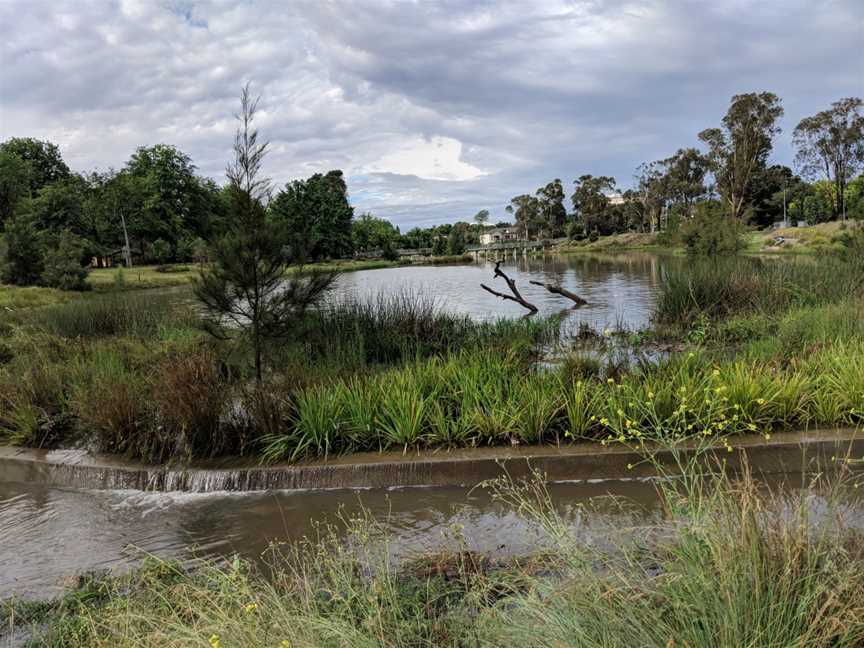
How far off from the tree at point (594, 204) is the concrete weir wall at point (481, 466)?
4134 inches

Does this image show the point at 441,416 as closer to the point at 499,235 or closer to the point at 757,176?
the point at 757,176

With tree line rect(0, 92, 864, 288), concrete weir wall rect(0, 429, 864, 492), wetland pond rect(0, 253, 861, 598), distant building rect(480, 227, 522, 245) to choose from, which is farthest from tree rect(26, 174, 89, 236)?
distant building rect(480, 227, 522, 245)

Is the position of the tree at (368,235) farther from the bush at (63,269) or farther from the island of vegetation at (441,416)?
the island of vegetation at (441,416)

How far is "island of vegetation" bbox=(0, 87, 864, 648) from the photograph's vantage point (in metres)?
1.88

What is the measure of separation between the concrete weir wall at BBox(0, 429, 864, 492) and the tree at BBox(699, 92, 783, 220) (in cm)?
5610

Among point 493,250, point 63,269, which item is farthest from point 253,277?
point 493,250

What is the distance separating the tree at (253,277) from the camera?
669cm

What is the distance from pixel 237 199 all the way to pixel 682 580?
624cm

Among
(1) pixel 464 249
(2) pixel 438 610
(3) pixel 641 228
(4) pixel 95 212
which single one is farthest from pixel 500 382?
(1) pixel 464 249

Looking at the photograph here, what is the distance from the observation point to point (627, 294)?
21.5m

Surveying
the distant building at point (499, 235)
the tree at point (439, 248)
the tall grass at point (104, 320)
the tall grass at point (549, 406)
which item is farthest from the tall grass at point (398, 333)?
the distant building at point (499, 235)

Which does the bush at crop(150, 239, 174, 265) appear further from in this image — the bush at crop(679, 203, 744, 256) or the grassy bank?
the grassy bank

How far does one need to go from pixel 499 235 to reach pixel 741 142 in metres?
95.4

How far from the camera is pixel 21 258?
3284 cm
